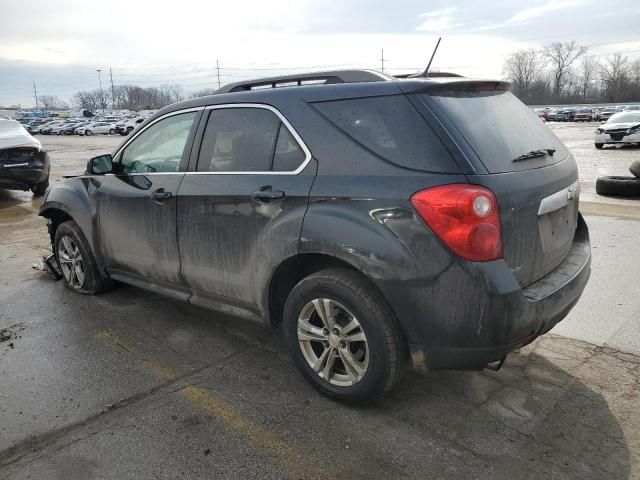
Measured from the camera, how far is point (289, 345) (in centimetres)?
327

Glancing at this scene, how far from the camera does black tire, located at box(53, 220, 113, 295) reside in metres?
4.82

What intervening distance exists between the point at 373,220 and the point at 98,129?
56.5m

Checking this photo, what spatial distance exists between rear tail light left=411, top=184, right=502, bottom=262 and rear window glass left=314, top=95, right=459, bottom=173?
137 mm

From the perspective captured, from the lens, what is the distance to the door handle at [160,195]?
382 centimetres

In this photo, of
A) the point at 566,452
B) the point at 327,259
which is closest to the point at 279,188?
the point at 327,259

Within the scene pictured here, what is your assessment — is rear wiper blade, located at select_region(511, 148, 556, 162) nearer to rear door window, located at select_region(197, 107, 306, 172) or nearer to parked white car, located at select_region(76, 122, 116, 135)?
rear door window, located at select_region(197, 107, 306, 172)

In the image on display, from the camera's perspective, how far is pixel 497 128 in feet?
9.59

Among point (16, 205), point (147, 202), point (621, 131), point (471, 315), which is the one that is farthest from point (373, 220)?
point (621, 131)

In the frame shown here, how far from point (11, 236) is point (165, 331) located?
4.93m

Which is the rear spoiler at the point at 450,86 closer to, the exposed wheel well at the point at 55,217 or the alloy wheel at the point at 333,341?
the alloy wheel at the point at 333,341

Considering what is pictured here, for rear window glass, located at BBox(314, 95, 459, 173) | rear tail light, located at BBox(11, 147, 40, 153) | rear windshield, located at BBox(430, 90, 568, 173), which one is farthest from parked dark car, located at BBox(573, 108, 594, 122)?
rear window glass, located at BBox(314, 95, 459, 173)

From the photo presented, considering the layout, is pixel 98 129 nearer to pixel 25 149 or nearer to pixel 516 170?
pixel 25 149

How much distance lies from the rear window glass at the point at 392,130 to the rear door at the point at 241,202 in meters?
0.31

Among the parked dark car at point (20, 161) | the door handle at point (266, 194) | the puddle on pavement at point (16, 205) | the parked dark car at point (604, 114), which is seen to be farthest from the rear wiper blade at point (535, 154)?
the parked dark car at point (604, 114)
